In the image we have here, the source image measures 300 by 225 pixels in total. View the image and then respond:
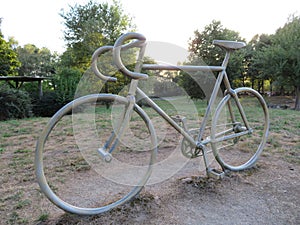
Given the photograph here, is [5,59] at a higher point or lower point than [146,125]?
higher

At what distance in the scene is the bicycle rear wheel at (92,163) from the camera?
1.42 metres

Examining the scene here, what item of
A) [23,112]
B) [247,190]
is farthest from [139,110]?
[23,112]

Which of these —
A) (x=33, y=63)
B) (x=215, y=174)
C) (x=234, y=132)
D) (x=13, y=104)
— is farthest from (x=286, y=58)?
(x=33, y=63)

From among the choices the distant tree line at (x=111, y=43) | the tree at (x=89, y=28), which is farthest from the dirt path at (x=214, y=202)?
the tree at (x=89, y=28)

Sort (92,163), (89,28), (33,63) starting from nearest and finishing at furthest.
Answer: (92,163) < (89,28) < (33,63)

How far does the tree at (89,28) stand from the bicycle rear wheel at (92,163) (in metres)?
9.72

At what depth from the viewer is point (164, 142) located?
3514mm

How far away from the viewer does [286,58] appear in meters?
10.6

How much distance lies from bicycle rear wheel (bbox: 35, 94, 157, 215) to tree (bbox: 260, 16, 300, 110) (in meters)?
9.72

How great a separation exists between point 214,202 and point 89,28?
41.7ft

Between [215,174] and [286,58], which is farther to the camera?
[286,58]

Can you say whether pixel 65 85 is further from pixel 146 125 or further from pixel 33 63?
pixel 33 63

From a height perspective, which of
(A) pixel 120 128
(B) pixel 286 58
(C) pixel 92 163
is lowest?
(C) pixel 92 163

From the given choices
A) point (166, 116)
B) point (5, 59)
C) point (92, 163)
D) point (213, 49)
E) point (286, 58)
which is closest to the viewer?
point (166, 116)
